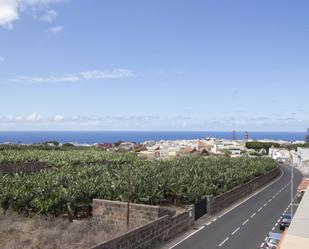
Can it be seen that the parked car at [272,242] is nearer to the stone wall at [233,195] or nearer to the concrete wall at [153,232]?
the concrete wall at [153,232]

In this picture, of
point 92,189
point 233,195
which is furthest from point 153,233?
point 233,195

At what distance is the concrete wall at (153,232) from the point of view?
922 inches

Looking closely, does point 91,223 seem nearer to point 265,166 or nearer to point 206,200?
point 206,200

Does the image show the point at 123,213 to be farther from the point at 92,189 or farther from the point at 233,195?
the point at 233,195

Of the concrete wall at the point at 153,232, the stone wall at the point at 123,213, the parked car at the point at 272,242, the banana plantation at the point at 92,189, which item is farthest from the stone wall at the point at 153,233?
the parked car at the point at 272,242

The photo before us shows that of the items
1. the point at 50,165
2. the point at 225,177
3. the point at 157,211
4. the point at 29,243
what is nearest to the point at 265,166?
the point at 225,177

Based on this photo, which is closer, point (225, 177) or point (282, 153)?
point (225, 177)

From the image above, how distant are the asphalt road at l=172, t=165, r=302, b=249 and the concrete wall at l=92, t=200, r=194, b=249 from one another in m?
1.08

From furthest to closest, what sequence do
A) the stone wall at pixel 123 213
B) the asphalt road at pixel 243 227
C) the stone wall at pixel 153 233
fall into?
the stone wall at pixel 123 213 < the asphalt road at pixel 243 227 < the stone wall at pixel 153 233

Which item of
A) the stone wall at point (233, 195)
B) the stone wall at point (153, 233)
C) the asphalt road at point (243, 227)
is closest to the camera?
Answer: the stone wall at point (153, 233)

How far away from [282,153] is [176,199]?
375 feet

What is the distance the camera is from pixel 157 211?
29.6m

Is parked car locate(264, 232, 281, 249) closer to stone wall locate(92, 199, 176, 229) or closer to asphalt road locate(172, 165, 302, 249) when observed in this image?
asphalt road locate(172, 165, 302, 249)

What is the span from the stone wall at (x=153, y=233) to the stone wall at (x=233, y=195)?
21.7 feet
